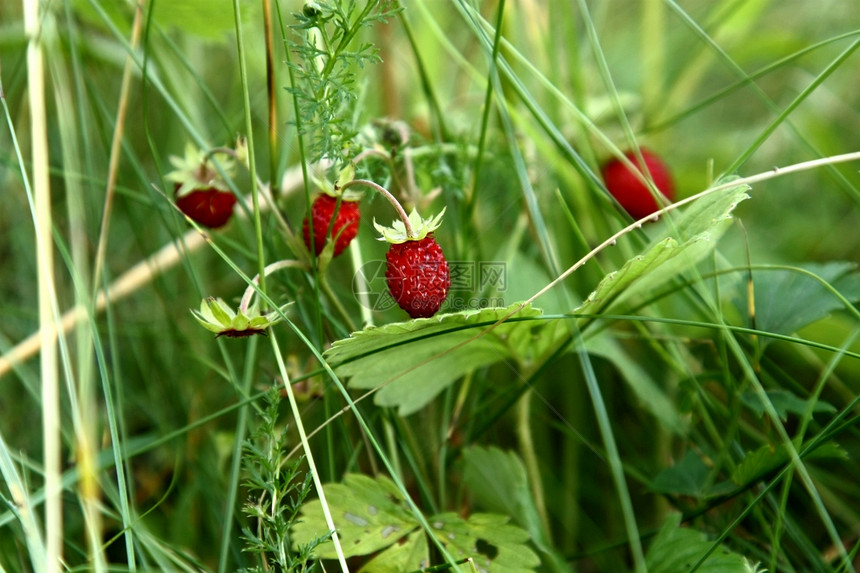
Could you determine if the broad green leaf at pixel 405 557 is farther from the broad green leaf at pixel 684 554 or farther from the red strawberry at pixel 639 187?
the red strawberry at pixel 639 187

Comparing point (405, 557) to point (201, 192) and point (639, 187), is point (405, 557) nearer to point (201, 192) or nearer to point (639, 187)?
point (201, 192)

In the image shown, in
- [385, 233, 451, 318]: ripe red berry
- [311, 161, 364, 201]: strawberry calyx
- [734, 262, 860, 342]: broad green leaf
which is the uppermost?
[311, 161, 364, 201]: strawberry calyx

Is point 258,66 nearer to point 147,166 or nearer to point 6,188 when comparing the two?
point 147,166

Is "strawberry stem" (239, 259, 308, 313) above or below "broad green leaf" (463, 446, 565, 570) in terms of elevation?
above

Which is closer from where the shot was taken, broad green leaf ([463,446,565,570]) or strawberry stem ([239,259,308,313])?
strawberry stem ([239,259,308,313])

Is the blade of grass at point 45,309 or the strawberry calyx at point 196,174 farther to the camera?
the strawberry calyx at point 196,174

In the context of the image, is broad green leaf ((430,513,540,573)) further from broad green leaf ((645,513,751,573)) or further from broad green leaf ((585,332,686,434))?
broad green leaf ((585,332,686,434))

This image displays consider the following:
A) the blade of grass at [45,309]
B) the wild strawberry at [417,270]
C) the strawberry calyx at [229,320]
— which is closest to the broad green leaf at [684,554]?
the wild strawberry at [417,270]

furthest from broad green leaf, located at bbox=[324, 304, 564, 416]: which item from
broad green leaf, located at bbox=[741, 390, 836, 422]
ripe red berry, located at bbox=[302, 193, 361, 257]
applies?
broad green leaf, located at bbox=[741, 390, 836, 422]
